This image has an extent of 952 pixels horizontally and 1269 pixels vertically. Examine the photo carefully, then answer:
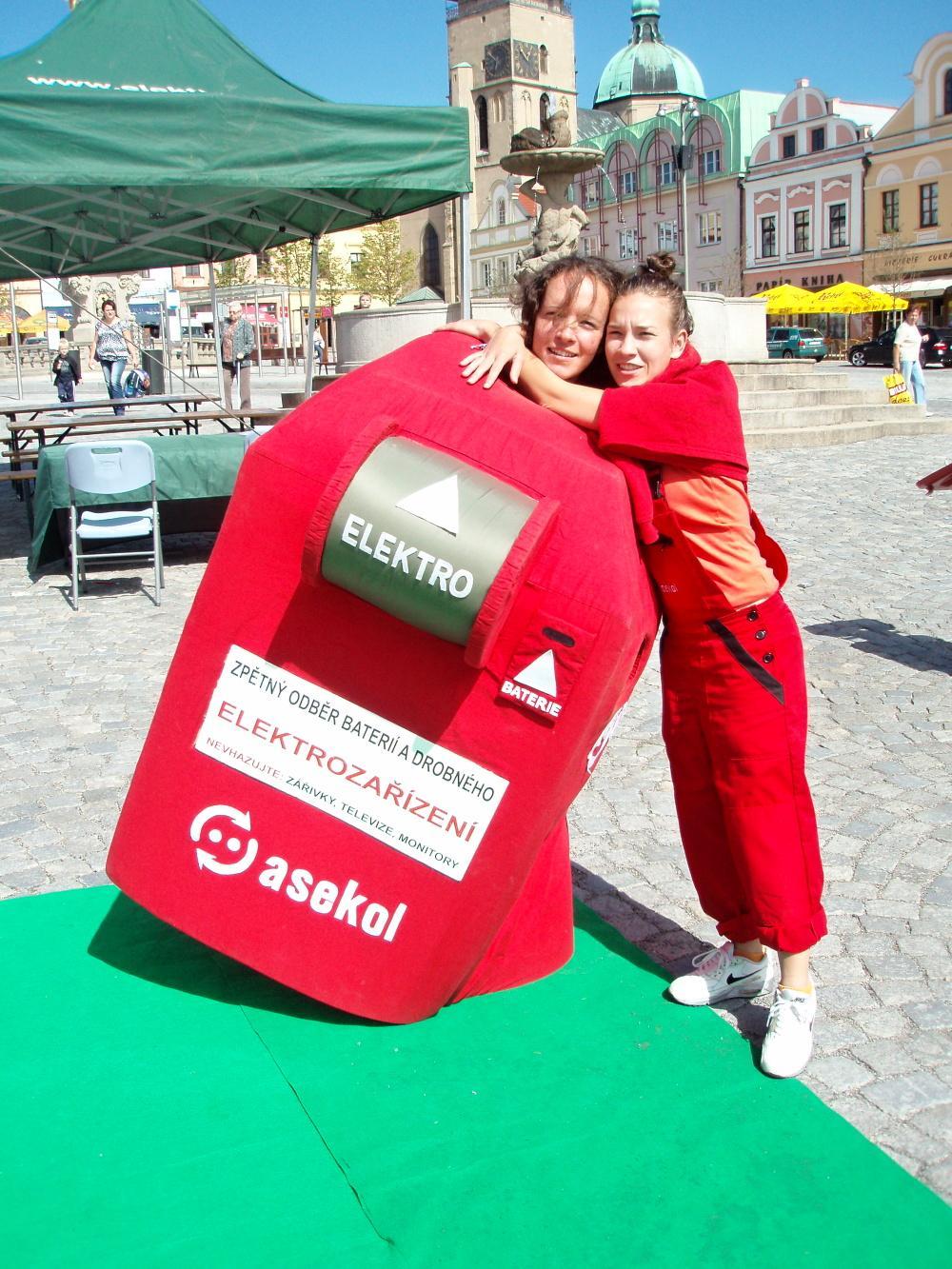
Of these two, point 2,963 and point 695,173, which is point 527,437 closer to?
point 2,963

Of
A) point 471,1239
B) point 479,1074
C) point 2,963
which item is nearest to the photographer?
point 471,1239

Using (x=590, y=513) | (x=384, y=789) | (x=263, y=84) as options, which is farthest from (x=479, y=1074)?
(x=263, y=84)

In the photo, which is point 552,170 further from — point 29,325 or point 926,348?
point 29,325

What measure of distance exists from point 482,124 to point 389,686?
92502 millimetres

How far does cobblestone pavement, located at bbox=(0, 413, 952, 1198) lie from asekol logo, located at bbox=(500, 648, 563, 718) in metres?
1.04

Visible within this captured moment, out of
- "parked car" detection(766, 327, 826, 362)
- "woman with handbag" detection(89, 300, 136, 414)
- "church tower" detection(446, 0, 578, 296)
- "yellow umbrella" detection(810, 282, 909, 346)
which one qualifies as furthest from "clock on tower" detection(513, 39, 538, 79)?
"woman with handbag" detection(89, 300, 136, 414)

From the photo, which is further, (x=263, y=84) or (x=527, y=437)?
(x=263, y=84)

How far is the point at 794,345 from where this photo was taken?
41312 millimetres

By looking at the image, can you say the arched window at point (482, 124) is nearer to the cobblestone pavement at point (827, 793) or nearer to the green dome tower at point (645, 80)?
the green dome tower at point (645, 80)

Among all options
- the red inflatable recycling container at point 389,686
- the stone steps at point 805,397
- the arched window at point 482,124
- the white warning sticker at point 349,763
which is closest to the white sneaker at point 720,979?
the red inflatable recycling container at point 389,686

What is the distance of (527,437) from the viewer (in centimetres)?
258

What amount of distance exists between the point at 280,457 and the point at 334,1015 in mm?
1350

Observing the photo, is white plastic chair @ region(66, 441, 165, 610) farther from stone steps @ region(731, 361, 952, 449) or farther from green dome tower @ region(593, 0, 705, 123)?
green dome tower @ region(593, 0, 705, 123)

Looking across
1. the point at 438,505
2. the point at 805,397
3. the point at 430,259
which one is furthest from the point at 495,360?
the point at 430,259
